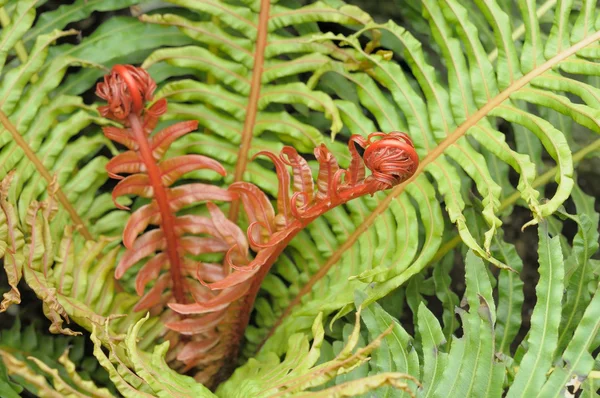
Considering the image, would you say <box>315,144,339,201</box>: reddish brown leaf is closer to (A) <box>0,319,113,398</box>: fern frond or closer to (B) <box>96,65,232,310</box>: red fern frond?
(B) <box>96,65,232,310</box>: red fern frond

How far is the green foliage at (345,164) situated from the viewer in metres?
0.80

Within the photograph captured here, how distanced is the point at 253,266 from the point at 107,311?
305 millimetres

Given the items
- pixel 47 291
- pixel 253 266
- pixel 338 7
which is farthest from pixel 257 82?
pixel 47 291

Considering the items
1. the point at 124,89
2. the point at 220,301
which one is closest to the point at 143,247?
the point at 220,301

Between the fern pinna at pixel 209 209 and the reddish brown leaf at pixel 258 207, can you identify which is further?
the reddish brown leaf at pixel 258 207

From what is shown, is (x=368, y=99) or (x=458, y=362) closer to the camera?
(x=458, y=362)

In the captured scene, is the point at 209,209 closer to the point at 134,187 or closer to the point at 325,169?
the point at 134,187

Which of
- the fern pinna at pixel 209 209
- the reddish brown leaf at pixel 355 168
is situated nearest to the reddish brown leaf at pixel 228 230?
the fern pinna at pixel 209 209

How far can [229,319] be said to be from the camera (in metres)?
1.04

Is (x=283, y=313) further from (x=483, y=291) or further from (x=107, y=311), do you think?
(x=483, y=291)

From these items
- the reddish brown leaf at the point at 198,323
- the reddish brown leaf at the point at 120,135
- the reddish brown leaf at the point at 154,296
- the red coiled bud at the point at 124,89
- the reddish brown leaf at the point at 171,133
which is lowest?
the reddish brown leaf at the point at 198,323

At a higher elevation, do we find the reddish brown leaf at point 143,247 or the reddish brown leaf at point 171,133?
the reddish brown leaf at point 171,133

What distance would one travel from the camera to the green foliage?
80 cm

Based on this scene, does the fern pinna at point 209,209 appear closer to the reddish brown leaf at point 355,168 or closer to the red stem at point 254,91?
the reddish brown leaf at point 355,168
